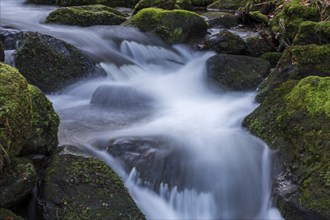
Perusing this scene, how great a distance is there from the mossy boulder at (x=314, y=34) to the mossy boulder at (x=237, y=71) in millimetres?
823

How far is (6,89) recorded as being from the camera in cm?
373

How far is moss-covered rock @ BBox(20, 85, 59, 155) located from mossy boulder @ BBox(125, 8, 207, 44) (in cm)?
593

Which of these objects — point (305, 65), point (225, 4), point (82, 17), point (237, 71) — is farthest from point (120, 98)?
point (225, 4)

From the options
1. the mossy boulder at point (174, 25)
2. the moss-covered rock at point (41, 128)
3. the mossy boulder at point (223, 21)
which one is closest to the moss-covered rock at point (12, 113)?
the moss-covered rock at point (41, 128)

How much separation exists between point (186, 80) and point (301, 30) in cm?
246

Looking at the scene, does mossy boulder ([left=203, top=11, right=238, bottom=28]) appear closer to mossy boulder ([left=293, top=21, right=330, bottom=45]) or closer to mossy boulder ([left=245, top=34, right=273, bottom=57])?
mossy boulder ([left=245, top=34, right=273, bottom=57])

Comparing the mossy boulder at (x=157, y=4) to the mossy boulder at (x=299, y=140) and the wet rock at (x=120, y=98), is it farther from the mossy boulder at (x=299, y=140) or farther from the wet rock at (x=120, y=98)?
the mossy boulder at (x=299, y=140)

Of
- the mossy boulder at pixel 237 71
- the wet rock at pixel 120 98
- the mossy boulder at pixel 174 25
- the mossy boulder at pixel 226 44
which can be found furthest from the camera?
the mossy boulder at pixel 174 25

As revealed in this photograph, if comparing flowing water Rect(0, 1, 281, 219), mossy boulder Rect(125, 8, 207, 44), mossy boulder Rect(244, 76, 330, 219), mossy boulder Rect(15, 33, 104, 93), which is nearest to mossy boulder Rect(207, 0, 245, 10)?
A: mossy boulder Rect(125, 8, 207, 44)

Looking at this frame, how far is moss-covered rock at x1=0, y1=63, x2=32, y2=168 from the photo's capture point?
3539 mm

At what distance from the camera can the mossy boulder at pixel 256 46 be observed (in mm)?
9258

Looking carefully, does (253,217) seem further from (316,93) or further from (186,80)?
(186,80)

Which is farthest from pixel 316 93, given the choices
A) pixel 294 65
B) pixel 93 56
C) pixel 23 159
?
pixel 93 56

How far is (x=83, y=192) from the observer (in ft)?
12.5
